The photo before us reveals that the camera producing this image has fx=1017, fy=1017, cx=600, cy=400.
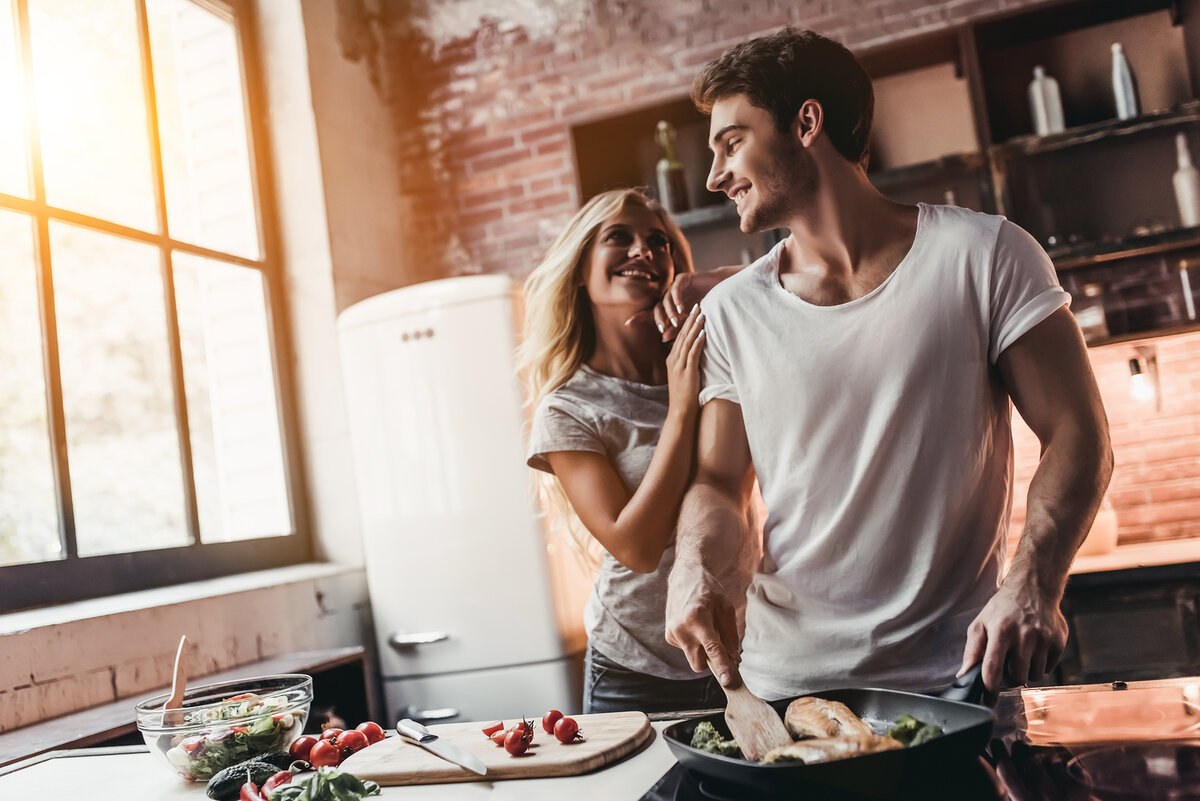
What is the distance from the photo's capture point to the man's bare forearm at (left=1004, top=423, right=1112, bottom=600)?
1211 millimetres

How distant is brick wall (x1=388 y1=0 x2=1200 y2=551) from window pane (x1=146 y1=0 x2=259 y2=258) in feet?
2.40

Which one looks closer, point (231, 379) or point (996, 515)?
point (996, 515)

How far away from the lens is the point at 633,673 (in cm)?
192

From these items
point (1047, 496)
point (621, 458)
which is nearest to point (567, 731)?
point (1047, 496)

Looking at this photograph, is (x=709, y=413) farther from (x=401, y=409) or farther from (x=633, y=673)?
(x=401, y=409)

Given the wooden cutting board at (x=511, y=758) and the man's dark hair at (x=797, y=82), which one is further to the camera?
the man's dark hair at (x=797, y=82)

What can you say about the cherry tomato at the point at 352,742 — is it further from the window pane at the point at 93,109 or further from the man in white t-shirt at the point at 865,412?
the window pane at the point at 93,109

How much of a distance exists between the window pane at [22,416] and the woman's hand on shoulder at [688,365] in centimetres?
174

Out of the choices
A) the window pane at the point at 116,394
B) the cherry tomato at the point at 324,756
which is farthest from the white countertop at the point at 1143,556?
the window pane at the point at 116,394

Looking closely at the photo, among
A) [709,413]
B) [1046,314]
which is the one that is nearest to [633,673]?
[709,413]

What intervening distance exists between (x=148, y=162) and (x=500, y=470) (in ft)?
4.87

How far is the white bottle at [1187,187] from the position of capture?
9.95 ft

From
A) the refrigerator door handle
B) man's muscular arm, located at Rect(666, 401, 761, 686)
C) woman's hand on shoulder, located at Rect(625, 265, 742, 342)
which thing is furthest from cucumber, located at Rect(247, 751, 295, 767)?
the refrigerator door handle

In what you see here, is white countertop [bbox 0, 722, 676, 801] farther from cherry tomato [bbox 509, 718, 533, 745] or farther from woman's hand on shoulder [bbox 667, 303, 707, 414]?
woman's hand on shoulder [bbox 667, 303, 707, 414]
